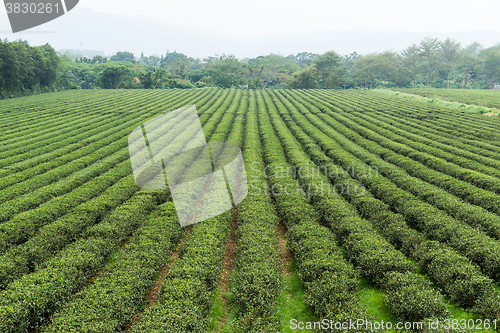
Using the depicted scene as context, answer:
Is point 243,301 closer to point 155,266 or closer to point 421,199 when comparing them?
point 155,266

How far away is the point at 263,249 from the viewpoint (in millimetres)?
9883

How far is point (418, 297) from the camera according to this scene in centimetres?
755

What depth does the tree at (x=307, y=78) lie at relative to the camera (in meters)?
93.2

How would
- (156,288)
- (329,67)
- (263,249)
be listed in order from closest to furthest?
(156,288), (263,249), (329,67)

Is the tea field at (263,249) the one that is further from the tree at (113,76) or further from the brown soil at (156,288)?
the tree at (113,76)

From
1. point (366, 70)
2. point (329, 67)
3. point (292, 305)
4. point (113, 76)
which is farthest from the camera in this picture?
point (366, 70)

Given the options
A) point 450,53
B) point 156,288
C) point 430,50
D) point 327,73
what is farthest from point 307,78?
point 156,288

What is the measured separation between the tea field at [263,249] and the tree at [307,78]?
78946 mm

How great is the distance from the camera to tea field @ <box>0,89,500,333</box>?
7570 mm

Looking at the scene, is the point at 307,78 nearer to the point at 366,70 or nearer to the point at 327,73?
the point at 327,73

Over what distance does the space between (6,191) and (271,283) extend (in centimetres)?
1577

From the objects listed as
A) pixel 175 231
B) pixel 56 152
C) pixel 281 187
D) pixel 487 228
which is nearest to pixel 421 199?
pixel 487 228

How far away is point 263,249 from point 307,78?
92770mm

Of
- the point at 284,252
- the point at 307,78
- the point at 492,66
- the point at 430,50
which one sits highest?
the point at 430,50
